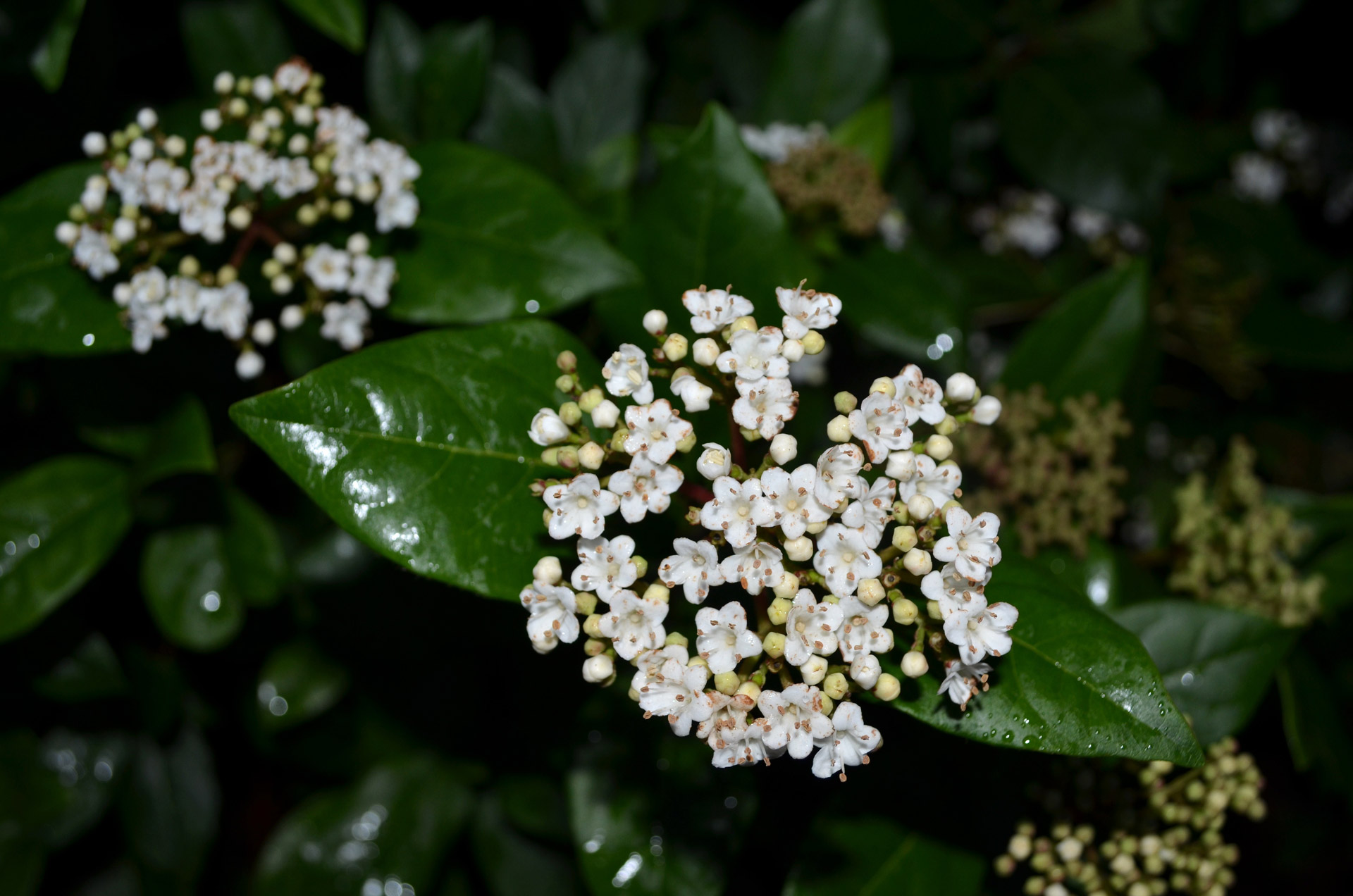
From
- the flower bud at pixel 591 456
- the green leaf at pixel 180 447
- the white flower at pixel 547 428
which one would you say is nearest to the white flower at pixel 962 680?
the flower bud at pixel 591 456

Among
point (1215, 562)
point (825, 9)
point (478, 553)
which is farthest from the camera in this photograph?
point (825, 9)

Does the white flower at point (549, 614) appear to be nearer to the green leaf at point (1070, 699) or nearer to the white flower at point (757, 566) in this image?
the white flower at point (757, 566)

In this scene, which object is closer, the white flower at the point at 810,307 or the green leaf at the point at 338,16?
the white flower at the point at 810,307

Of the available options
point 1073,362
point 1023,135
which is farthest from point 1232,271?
point 1073,362

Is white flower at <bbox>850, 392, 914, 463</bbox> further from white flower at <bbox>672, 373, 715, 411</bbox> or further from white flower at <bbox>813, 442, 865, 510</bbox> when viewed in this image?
white flower at <bbox>672, 373, 715, 411</bbox>

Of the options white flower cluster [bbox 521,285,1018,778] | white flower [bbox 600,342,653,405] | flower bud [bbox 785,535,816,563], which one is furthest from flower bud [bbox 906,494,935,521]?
white flower [bbox 600,342,653,405]

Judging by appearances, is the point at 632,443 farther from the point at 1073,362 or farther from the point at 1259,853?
the point at 1259,853

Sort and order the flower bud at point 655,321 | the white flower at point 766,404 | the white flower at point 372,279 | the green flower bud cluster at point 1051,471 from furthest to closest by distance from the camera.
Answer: the green flower bud cluster at point 1051,471
the white flower at point 372,279
the flower bud at point 655,321
the white flower at point 766,404

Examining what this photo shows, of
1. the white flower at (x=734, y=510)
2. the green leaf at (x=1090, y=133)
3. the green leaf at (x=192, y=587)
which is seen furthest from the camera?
the green leaf at (x=1090, y=133)
